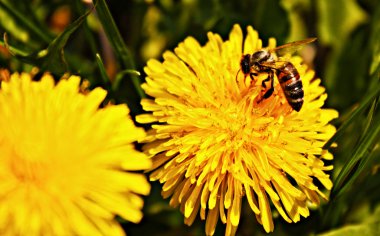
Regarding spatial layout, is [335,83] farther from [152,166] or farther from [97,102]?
[97,102]

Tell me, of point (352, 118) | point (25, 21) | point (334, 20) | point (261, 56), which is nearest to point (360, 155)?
point (352, 118)

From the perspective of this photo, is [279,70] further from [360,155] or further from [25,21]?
[25,21]

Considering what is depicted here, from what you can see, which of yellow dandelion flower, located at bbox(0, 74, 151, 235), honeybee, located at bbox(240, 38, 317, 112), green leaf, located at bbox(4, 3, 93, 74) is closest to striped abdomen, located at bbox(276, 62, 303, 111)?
honeybee, located at bbox(240, 38, 317, 112)

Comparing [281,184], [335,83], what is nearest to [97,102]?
[281,184]

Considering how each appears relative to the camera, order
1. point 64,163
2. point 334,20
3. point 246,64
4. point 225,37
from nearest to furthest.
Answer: point 64,163, point 246,64, point 225,37, point 334,20

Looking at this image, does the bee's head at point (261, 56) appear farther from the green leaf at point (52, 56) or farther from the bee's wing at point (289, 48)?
the green leaf at point (52, 56)
